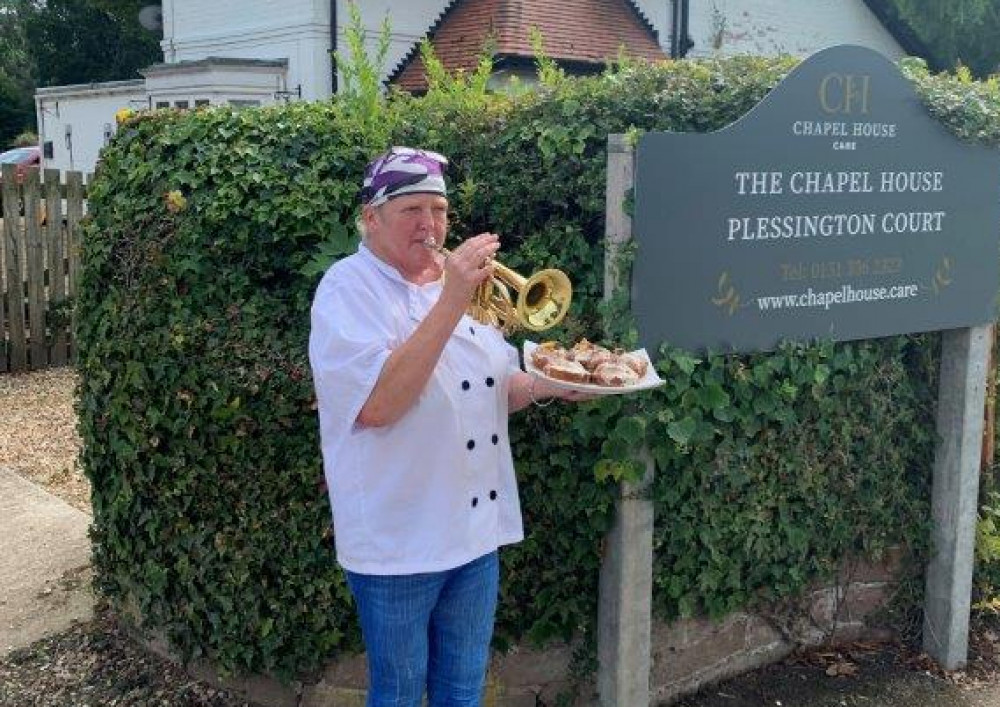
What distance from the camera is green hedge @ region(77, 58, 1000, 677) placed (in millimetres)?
3250

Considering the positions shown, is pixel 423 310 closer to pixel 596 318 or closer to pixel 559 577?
pixel 596 318

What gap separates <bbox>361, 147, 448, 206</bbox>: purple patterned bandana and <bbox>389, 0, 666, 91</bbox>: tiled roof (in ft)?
43.0

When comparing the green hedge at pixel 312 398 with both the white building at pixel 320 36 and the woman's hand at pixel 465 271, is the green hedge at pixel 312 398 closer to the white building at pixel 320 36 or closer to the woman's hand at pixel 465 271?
the woman's hand at pixel 465 271

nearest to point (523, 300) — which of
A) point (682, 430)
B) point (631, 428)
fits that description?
point (631, 428)

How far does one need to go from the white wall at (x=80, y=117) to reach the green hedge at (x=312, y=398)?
1965 cm

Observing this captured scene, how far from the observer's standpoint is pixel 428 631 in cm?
259

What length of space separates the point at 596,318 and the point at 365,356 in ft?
3.78

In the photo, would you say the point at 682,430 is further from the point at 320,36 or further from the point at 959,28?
the point at 959,28

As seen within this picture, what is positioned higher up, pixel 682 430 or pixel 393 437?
pixel 393 437

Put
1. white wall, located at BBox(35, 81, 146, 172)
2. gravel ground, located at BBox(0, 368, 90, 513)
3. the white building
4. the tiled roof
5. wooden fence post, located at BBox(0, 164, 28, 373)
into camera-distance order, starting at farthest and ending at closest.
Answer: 1. white wall, located at BBox(35, 81, 146, 172)
2. the white building
3. the tiled roof
4. wooden fence post, located at BBox(0, 164, 28, 373)
5. gravel ground, located at BBox(0, 368, 90, 513)

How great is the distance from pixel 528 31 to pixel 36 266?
8.97m

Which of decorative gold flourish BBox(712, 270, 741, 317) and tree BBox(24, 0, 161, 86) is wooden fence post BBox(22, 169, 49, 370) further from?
tree BBox(24, 0, 161, 86)

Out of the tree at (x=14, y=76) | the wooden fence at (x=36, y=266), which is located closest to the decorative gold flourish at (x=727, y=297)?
the wooden fence at (x=36, y=266)

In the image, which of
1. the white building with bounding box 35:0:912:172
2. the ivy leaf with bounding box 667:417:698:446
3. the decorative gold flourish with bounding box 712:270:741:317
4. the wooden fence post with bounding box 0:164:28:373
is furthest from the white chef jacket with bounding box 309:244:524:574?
the white building with bounding box 35:0:912:172
